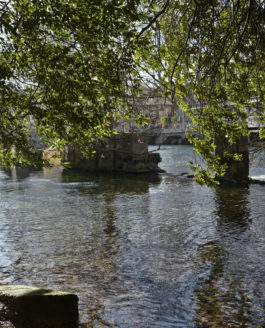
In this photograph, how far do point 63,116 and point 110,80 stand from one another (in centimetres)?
116

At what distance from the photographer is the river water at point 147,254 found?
8.09 meters

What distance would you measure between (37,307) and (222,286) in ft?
15.0

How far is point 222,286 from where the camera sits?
929cm

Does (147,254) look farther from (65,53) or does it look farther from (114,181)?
(114,181)

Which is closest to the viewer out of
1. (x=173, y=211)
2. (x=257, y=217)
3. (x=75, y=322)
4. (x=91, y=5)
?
(x=75, y=322)

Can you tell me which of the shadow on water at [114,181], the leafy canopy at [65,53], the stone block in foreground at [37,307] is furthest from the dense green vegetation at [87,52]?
the shadow on water at [114,181]

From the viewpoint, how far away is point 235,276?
9930 mm

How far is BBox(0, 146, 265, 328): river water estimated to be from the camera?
26.5 feet

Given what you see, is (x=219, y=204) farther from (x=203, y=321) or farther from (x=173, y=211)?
(x=203, y=321)

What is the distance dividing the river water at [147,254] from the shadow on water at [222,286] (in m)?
0.02

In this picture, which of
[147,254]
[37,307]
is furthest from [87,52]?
[147,254]

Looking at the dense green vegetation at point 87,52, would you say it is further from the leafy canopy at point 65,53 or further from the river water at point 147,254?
the river water at point 147,254

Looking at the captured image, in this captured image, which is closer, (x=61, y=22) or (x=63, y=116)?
(x=61, y=22)

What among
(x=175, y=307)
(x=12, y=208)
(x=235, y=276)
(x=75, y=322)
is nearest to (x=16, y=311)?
(x=75, y=322)
